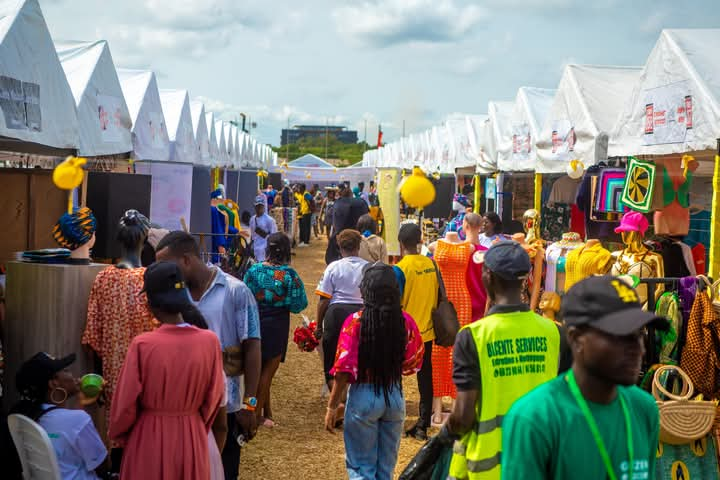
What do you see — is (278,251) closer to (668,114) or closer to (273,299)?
(273,299)

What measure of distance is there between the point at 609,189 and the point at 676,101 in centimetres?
159

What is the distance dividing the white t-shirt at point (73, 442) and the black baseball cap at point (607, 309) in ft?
8.04

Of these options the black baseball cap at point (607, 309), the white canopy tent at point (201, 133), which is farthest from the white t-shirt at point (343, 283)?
the white canopy tent at point (201, 133)

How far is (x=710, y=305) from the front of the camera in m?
4.79

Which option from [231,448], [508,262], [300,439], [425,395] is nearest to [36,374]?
[231,448]

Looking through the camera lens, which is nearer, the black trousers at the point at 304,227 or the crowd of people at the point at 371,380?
the crowd of people at the point at 371,380

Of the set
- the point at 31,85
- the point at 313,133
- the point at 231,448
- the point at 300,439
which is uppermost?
the point at 313,133

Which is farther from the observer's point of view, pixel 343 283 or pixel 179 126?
pixel 179 126

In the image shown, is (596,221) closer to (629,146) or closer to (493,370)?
(629,146)

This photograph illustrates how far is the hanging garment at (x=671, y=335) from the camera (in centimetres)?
482

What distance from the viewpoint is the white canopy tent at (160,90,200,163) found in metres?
11.0

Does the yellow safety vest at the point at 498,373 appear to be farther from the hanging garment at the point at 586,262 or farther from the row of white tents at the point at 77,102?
the hanging garment at the point at 586,262

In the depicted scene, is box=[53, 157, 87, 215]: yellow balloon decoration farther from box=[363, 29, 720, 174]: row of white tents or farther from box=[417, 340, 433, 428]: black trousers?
box=[363, 29, 720, 174]: row of white tents

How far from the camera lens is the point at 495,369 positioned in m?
2.89
